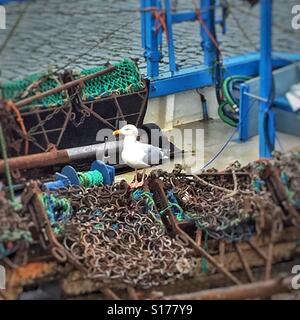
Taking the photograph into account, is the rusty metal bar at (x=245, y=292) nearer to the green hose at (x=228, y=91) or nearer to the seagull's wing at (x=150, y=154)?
the seagull's wing at (x=150, y=154)

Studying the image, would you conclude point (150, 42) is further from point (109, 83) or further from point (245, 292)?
point (245, 292)

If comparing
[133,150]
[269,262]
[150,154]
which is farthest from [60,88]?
[269,262]

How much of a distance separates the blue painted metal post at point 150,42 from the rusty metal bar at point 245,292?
3.73 m

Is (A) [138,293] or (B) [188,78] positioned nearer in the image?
(A) [138,293]

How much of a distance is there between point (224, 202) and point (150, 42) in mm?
2992

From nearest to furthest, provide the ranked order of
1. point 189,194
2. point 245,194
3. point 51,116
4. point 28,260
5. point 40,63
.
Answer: point 28,260 < point 245,194 < point 189,194 < point 51,116 < point 40,63

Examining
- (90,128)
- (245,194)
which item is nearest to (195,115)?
(90,128)

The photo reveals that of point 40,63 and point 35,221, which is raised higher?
point 35,221

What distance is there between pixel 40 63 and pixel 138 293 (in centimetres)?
630

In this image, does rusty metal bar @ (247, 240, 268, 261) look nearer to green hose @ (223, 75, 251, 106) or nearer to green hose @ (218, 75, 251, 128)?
green hose @ (218, 75, 251, 128)

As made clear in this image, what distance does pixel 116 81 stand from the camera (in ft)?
21.5

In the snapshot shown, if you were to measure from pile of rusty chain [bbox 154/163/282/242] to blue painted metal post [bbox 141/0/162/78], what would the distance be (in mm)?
2394
